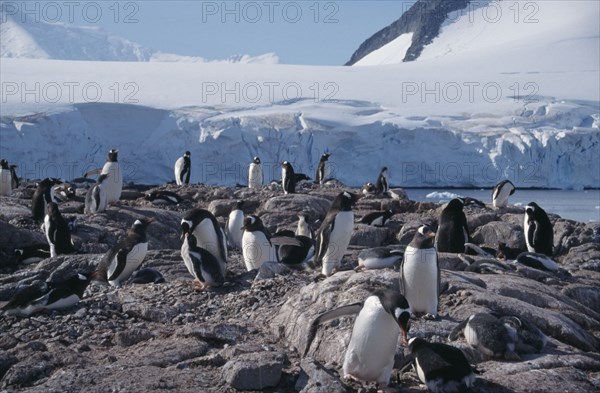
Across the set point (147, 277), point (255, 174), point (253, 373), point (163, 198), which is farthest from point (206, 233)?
point (255, 174)

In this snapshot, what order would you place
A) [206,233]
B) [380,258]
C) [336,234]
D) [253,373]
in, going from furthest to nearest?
1. [206,233]
2. [336,234]
3. [380,258]
4. [253,373]

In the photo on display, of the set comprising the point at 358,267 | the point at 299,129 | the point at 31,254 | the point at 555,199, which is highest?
the point at 299,129

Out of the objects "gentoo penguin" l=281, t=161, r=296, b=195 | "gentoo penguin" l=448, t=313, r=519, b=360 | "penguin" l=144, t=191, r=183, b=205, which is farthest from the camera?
"gentoo penguin" l=281, t=161, r=296, b=195

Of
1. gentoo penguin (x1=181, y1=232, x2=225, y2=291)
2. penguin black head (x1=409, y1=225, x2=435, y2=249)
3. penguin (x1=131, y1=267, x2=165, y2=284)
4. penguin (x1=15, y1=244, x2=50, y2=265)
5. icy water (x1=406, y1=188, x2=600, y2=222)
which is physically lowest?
icy water (x1=406, y1=188, x2=600, y2=222)

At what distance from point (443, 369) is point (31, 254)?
21.0 ft

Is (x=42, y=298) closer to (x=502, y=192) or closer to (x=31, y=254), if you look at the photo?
(x=31, y=254)

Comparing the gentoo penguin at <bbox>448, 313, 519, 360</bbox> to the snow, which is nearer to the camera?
the gentoo penguin at <bbox>448, 313, 519, 360</bbox>

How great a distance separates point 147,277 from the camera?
7512 millimetres

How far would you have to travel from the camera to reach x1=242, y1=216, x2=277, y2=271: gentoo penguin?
8180 millimetres

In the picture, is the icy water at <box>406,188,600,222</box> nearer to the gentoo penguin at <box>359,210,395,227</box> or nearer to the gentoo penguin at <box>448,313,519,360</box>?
the gentoo penguin at <box>359,210,395,227</box>

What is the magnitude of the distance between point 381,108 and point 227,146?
10.1 meters

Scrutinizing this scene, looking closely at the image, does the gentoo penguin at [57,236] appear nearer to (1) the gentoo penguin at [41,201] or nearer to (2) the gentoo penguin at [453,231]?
(1) the gentoo penguin at [41,201]

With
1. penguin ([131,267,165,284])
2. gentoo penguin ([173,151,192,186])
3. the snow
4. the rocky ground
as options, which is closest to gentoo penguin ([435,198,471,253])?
the rocky ground

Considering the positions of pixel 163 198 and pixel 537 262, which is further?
pixel 163 198
